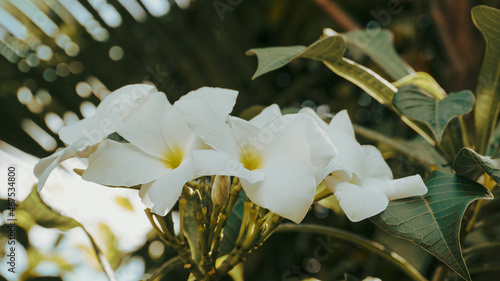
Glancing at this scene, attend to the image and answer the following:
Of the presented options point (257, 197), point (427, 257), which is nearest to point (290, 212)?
point (257, 197)

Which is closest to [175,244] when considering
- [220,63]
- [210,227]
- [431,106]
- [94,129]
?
[210,227]

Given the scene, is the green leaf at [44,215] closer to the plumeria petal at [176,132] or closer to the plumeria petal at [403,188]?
the plumeria petal at [176,132]

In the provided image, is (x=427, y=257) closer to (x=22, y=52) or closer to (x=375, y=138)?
(x=375, y=138)

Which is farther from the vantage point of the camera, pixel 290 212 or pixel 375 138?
pixel 375 138

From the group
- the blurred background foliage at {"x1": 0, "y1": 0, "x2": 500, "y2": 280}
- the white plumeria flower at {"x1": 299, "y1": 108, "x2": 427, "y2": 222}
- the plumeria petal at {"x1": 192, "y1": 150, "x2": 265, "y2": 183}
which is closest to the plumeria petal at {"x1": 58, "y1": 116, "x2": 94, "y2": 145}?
the plumeria petal at {"x1": 192, "y1": 150, "x2": 265, "y2": 183}

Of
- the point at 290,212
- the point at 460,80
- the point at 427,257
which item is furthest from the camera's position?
the point at 460,80

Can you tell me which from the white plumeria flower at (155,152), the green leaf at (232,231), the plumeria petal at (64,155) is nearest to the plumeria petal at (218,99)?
the white plumeria flower at (155,152)
